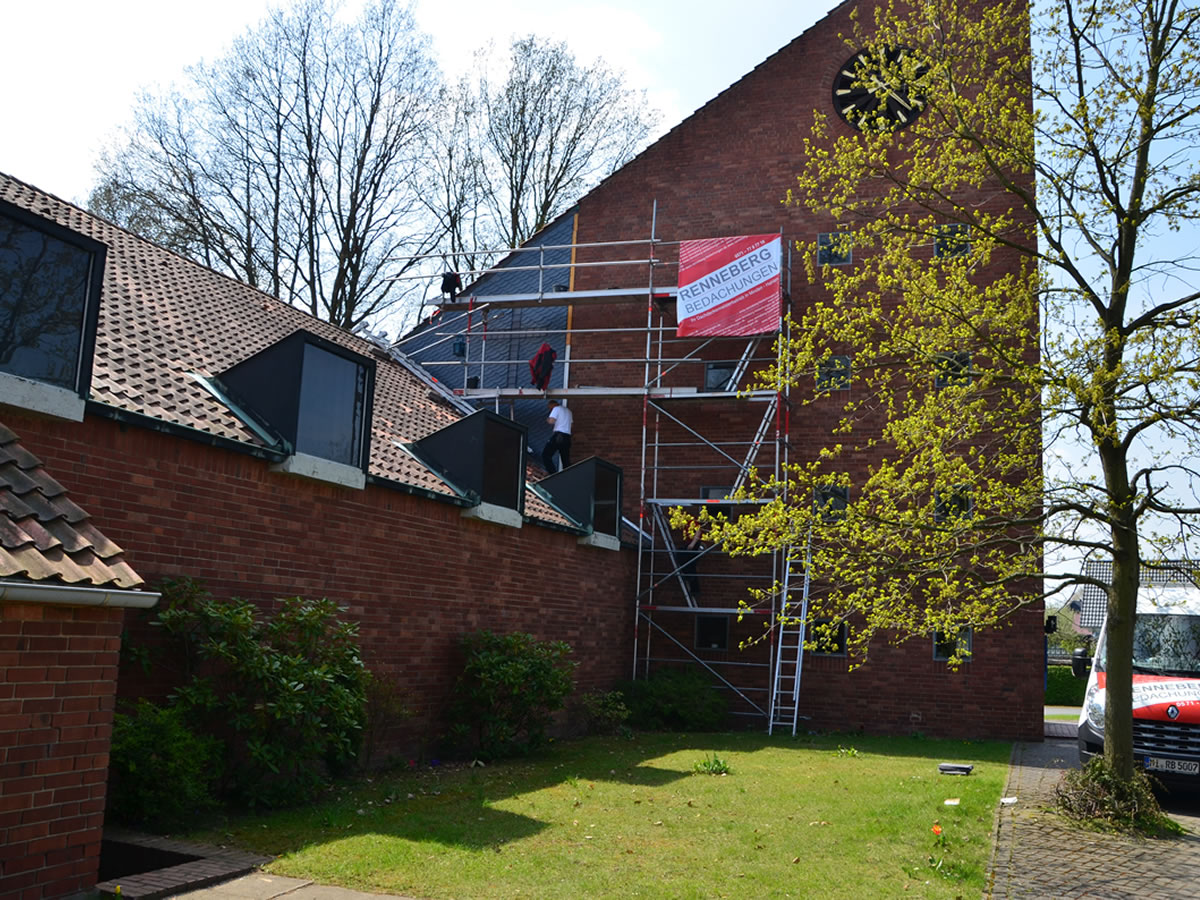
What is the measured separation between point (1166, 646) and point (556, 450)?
10.6 m

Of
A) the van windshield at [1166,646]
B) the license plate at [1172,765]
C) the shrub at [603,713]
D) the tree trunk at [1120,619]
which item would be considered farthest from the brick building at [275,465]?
the license plate at [1172,765]

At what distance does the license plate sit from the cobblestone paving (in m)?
0.49

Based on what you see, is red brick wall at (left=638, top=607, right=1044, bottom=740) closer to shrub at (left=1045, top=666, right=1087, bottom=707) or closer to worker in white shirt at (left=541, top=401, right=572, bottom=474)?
worker in white shirt at (left=541, top=401, right=572, bottom=474)

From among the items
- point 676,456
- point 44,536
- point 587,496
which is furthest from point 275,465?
point 676,456

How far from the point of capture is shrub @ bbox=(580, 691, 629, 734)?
51.2 feet

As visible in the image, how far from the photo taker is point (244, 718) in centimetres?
823

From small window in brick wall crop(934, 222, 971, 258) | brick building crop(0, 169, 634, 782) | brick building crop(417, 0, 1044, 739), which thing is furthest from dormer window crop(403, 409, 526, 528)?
small window in brick wall crop(934, 222, 971, 258)

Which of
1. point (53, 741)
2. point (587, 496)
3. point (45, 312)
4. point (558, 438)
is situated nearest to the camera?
point (53, 741)

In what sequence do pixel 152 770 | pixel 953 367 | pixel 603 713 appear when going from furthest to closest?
pixel 603 713 < pixel 953 367 < pixel 152 770

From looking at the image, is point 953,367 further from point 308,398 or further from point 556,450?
point 556,450

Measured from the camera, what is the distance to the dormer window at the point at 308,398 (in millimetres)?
10086

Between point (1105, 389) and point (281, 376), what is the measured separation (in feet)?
25.3

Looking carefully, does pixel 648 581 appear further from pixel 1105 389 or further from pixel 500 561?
pixel 1105 389

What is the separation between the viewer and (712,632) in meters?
19.0
